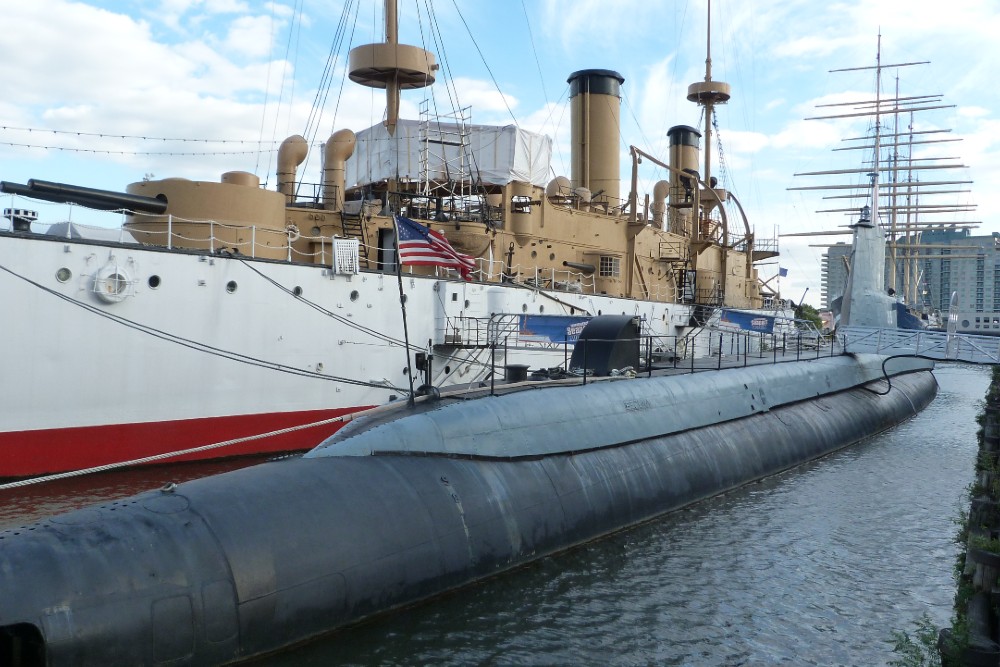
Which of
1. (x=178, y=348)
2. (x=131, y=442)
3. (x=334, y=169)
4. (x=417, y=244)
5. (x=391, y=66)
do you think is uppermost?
(x=391, y=66)

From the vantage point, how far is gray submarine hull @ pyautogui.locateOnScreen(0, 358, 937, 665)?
6355 millimetres

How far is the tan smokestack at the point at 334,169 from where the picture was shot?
2258 centimetres

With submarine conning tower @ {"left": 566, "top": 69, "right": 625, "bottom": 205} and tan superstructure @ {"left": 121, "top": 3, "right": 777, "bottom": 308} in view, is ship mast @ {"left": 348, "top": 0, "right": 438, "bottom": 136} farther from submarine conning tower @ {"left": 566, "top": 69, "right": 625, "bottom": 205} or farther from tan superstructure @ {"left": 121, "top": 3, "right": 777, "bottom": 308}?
submarine conning tower @ {"left": 566, "top": 69, "right": 625, "bottom": 205}

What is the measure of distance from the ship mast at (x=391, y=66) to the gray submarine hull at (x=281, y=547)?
14896mm

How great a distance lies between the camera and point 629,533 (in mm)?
12258

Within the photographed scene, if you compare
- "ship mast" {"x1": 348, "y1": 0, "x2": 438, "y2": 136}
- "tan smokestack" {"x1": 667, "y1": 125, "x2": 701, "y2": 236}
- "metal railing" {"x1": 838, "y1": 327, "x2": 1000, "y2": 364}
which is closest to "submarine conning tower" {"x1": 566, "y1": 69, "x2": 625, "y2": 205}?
"tan smokestack" {"x1": 667, "y1": 125, "x2": 701, "y2": 236}

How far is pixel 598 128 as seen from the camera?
31.6 metres

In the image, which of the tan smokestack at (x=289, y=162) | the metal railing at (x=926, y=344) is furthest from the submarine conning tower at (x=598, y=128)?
the tan smokestack at (x=289, y=162)

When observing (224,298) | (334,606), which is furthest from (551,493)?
(224,298)

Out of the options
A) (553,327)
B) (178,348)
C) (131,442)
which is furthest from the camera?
(553,327)

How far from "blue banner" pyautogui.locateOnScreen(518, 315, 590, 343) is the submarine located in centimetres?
432


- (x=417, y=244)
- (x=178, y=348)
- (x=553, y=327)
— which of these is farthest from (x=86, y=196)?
(x=553, y=327)

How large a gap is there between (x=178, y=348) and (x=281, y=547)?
9.26 m

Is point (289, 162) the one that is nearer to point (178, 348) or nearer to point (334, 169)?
point (334, 169)
